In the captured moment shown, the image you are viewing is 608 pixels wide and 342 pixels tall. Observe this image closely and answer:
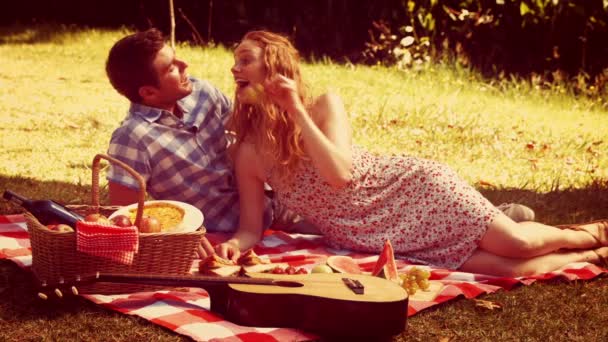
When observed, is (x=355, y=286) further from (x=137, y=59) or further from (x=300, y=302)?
(x=137, y=59)

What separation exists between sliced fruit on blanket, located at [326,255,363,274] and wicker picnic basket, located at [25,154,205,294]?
1.98ft

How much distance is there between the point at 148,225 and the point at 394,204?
4.30 ft

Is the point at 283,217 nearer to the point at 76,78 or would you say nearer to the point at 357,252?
the point at 357,252

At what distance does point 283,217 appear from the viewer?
4.59 metres

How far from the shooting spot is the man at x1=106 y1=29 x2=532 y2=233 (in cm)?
397

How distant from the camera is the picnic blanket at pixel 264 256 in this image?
296 centimetres

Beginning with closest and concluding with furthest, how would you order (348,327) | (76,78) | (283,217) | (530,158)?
1. (348,327)
2. (283,217)
3. (530,158)
4. (76,78)

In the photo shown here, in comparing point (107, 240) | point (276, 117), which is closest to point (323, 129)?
point (276, 117)

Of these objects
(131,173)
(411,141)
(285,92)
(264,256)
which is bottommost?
(411,141)

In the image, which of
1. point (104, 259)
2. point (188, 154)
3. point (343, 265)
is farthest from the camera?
point (188, 154)

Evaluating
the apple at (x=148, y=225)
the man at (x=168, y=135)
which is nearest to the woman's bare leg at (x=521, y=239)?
the man at (x=168, y=135)

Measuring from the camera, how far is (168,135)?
13.5 ft

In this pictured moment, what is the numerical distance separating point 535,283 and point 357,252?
0.91 meters

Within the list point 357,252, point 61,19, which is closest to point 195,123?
point 357,252
